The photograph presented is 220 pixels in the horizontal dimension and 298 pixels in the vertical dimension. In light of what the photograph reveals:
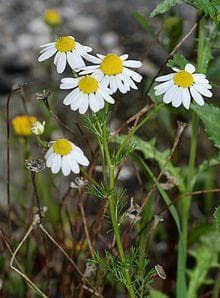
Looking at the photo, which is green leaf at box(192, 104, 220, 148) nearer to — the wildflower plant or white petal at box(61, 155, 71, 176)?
the wildflower plant

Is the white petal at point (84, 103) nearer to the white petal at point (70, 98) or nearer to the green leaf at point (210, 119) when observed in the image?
the white petal at point (70, 98)

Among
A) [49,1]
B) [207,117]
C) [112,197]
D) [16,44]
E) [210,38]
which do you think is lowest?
[112,197]

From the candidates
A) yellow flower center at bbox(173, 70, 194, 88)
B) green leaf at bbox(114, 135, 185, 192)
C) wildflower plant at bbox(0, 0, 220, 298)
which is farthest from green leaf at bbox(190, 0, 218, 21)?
green leaf at bbox(114, 135, 185, 192)

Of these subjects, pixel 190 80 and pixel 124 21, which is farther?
pixel 124 21

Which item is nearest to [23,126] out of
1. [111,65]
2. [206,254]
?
[206,254]

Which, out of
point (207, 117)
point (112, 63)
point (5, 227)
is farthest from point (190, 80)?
point (5, 227)

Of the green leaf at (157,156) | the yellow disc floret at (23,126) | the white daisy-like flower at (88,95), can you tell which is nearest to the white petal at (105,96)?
the white daisy-like flower at (88,95)

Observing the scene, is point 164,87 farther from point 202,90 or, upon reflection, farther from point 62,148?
point 62,148

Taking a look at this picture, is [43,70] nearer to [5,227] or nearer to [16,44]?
[16,44]
